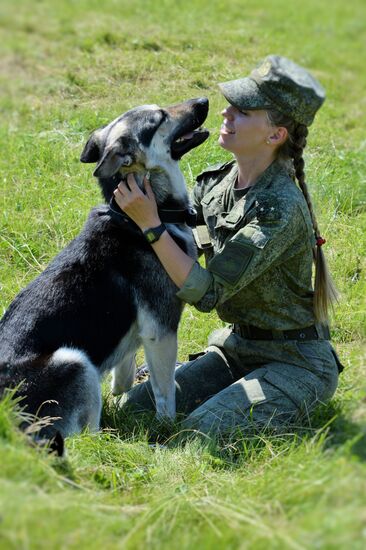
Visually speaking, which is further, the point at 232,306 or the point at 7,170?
the point at 7,170

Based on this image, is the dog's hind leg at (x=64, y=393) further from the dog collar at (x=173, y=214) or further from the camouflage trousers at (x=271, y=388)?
the dog collar at (x=173, y=214)

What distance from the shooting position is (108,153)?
13.3 feet

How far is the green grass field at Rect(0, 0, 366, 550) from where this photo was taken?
8.84 ft

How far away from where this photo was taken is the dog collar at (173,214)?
4238mm

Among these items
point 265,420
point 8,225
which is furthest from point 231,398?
point 8,225

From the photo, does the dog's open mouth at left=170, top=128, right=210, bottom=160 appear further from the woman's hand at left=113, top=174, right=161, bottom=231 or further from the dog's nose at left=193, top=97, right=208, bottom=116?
the woman's hand at left=113, top=174, right=161, bottom=231

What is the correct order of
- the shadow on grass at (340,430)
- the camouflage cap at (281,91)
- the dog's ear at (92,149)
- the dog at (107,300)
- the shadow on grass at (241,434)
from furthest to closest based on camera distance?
the dog's ear at (92,149)
the dog at (107,300)
the camouflage cap at (281,91)
the shadow on grass at (241,434)
the shadow on grass at (340,430)

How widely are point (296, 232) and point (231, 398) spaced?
99cm

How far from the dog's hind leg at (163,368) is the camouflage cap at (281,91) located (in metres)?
1.39

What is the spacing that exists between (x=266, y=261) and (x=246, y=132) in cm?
72

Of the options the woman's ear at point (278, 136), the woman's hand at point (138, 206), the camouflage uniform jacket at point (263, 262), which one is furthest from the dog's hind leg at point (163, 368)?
the woman's ear at point (278, 136)

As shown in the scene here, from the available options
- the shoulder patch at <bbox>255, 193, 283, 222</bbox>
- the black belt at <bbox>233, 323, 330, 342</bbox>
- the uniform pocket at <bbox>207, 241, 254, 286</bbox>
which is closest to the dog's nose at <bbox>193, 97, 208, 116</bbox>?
the shoulder patch at <bbox>255, 193, 283, 222</bbox>

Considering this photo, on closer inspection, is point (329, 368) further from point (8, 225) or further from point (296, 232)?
point (8, 225)

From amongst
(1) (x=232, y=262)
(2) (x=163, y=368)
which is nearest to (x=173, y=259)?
(1) (x=232, y=262)
